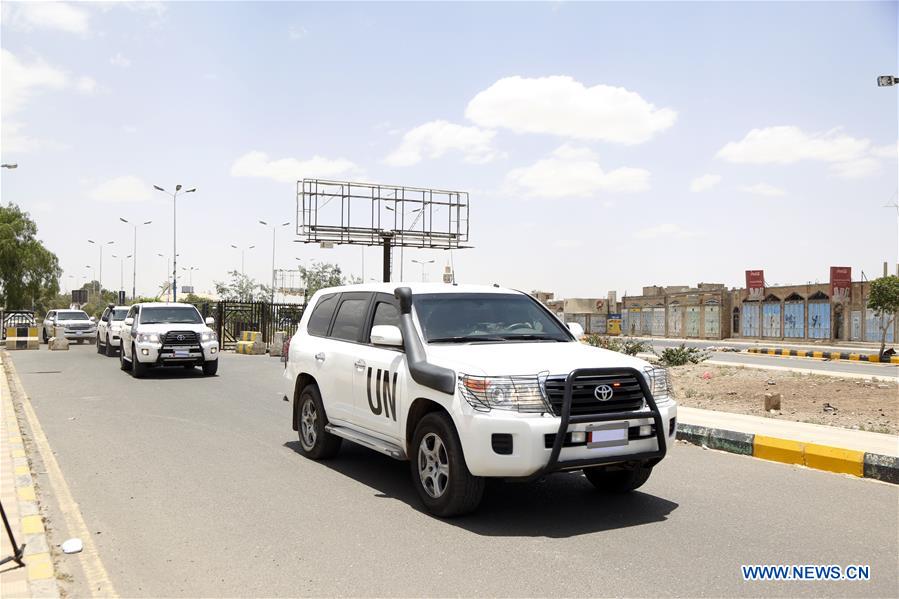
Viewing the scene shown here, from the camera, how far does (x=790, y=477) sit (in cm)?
→ 748

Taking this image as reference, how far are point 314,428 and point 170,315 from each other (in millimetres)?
12389

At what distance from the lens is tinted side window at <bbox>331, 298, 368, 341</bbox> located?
7.63 meters

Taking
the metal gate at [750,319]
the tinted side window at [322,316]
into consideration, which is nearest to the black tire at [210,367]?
the tinted side window at [322,316]

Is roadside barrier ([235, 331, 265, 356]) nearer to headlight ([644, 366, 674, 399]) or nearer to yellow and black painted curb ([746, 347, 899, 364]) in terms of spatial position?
yellow and black painted curb ([746, 347, 899, 364])

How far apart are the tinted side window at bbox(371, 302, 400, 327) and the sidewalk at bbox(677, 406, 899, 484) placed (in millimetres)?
4553

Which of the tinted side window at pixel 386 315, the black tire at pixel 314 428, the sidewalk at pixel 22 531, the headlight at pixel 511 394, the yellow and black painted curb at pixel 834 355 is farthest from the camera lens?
the yellow and black painted curb at pixel 834 355

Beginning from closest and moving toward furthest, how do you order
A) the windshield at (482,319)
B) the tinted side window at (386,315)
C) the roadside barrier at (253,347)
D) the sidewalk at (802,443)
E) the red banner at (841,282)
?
the windshield at (482,319) < the tinted side window at (386,315) < the sidewalk at (802,443) < the roadside barrier at (253,347) < the red banner at (841,282)

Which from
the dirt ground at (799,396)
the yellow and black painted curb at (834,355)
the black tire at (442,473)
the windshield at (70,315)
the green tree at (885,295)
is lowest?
the yellow and black painted curb at (834,355)

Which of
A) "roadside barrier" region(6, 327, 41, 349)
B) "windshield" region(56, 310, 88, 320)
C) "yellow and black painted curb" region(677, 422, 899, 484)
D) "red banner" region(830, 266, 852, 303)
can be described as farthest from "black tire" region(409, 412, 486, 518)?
"red banner" region(830, 266, 852, 303)

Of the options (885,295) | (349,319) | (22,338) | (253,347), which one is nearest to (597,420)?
(349,319)

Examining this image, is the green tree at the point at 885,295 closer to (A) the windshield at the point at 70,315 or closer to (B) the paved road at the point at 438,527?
(B) the paved road at the point at 438,527

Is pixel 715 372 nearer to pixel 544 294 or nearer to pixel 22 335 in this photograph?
pixel 22 335

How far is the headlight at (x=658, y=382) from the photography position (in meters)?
6.07

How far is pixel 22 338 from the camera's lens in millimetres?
31703
